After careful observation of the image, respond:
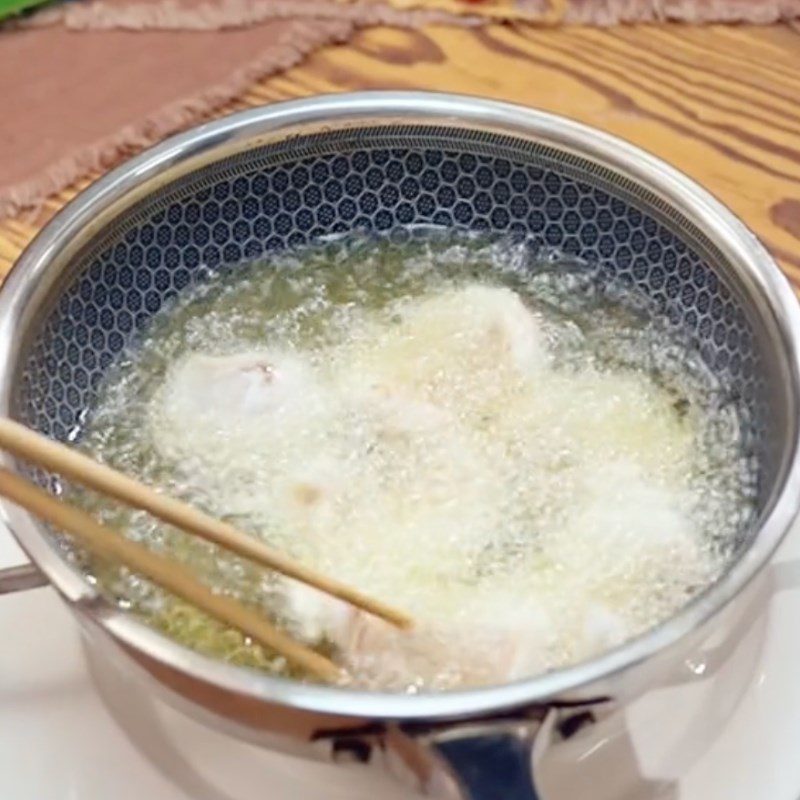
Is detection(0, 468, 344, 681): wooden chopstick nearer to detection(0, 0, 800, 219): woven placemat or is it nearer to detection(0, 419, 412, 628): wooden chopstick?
detection(0, 419, 412, 628): wooden chopstick

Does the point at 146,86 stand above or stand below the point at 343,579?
above

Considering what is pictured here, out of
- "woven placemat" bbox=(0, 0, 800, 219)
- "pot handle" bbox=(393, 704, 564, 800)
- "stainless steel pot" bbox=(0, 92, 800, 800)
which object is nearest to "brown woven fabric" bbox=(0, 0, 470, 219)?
"woven placemat" bbox=(0, 0, 800, 219)

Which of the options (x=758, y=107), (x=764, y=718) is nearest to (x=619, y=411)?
(x=764, y=718)

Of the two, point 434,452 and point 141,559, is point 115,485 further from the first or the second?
point 434,452

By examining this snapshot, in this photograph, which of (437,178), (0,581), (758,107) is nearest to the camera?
(0,581)

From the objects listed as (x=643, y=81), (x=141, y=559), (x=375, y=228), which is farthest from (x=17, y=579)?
(x=643, y=81)

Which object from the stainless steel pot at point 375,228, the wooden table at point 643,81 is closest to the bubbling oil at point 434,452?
the stainless steel pot at point 375,228

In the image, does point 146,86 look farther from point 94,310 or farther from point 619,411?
point 619,411
